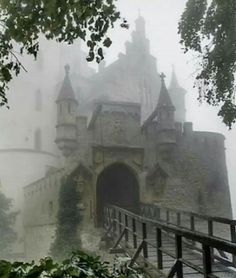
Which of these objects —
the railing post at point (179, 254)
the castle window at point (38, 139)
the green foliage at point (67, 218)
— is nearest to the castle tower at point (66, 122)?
the green foliage at point (67, 218)

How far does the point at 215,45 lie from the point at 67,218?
33.1ft

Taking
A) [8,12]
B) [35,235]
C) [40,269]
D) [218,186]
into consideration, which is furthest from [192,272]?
[35,235]

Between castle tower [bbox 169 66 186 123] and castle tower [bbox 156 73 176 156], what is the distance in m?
17.5

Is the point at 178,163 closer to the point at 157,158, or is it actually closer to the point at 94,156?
the point at 157,158

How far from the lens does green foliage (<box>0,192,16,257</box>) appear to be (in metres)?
23.4

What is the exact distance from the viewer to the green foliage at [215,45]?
1067 cm

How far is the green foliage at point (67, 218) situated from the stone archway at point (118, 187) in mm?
1373

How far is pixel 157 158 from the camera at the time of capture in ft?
65.0

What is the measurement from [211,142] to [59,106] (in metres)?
7.91

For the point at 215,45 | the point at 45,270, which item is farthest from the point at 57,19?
the point at 215,45

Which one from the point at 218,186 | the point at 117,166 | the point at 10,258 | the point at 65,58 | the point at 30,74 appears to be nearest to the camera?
the point at 117,166

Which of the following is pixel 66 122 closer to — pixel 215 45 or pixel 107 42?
pixel 215 45

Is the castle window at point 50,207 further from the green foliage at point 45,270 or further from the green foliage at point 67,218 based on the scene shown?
the green foliage at point 45,270

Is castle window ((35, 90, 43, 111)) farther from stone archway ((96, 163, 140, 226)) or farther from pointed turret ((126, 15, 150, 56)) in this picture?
stone archway ((96, 163, 140, 226))
